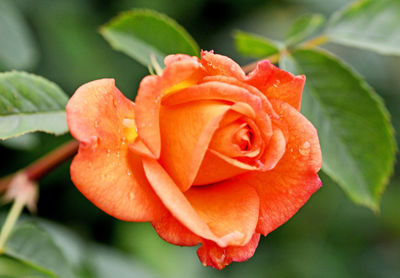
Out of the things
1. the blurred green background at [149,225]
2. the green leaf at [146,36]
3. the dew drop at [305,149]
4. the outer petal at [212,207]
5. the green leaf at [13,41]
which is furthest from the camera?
the blurred green background at [149,225]

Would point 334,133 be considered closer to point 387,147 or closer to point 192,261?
point 387,147

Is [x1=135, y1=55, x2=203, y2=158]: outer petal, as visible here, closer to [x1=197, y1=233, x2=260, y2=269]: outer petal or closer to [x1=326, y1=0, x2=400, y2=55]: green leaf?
[x1=197, y1=233, x2=260, y2=269]: outer petal

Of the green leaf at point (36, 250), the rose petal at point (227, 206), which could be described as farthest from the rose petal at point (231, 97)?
the green leaf at point (36, 250)

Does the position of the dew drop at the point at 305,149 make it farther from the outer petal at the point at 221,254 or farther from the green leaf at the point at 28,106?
the green leaf at the point at 28,106

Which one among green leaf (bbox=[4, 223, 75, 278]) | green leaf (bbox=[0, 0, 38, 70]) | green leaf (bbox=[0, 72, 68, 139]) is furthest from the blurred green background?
green leaf (bbox=[0, 72, 68, 139])

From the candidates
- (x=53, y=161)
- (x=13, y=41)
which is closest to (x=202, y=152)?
(x=53, y=161)

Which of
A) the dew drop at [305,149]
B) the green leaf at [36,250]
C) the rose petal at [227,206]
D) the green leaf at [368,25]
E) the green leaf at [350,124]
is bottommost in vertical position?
the green leaf at [36,250]

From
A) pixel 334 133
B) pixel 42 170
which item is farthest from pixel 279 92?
pixel 42 170

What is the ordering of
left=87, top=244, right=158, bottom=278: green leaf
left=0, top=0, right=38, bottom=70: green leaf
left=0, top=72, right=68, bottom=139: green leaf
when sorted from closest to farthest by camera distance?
left=0, top=72, right=68, bottom=139: green leaf
left=0, top=0, right=38, bottom=70: green leaf
left=87, top=244, right=158, bottom=278: green leaf
